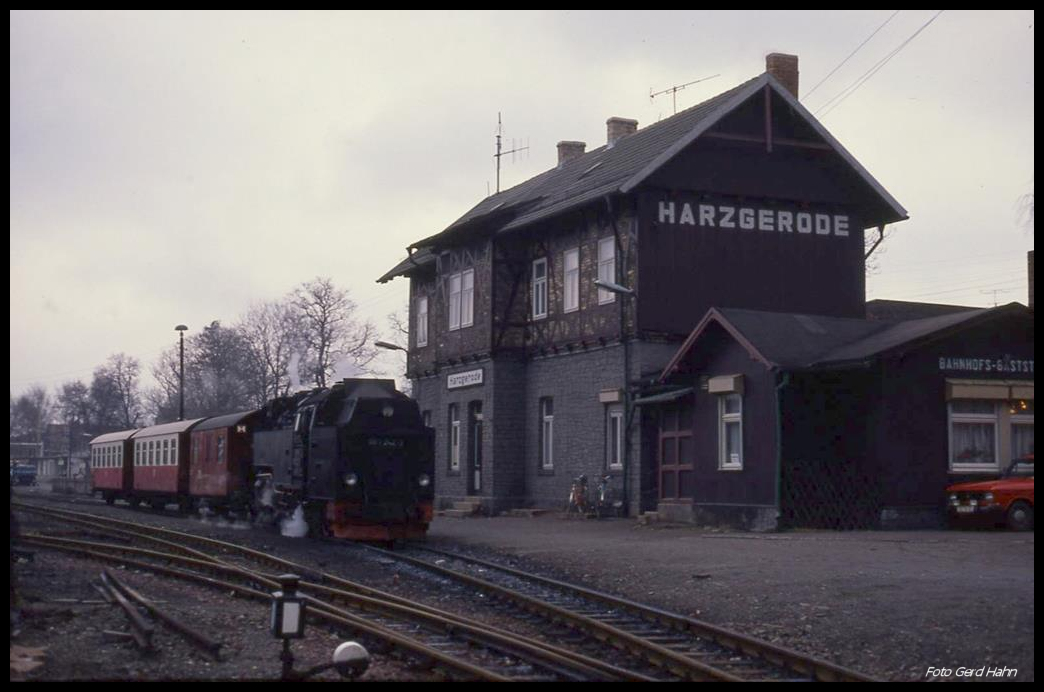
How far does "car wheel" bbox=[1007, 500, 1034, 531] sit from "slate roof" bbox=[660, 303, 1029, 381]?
3162 millimetres

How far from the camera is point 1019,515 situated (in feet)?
69.8

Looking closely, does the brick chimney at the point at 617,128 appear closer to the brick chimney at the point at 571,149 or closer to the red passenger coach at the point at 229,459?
the brick chimney at the point at 571,149

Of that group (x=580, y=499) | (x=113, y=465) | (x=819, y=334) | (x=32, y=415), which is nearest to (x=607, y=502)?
(x=580, y=499)

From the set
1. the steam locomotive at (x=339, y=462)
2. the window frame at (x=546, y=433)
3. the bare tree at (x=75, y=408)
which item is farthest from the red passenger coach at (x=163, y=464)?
the bare tree at (x=75, y=408)

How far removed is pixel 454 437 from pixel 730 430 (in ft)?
42.5

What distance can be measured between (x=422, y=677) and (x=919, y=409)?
47.9ft

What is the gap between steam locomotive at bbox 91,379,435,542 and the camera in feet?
69.8

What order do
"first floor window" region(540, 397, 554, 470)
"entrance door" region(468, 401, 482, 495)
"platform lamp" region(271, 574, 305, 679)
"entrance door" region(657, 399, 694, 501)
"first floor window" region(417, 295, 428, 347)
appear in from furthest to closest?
"first floor window" region(417, 295, 428, 347)
"entrance door" region(468, 401, 482, 495)
"first floor window" region(540, 397, 554, 470)
"entrance door" region(657, 399, 694, 501)
"platform lamp" region(271, 574, 305, 679)

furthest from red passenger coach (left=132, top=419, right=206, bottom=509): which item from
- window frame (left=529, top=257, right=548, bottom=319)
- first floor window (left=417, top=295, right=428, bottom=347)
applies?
window frame (left=529, top=257, right=548, bottom=319)

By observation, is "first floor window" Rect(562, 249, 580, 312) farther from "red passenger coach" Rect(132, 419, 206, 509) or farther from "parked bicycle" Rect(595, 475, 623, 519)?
"red passenger coach" Rect(132, 419, 206, 509)

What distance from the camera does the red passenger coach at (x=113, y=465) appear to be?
129 ft

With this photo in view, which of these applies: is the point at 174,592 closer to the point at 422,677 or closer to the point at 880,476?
the point at 422,677

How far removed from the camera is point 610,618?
13.0m

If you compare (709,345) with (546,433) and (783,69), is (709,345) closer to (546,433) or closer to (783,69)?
(546,433)
